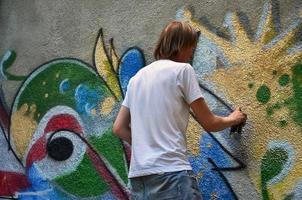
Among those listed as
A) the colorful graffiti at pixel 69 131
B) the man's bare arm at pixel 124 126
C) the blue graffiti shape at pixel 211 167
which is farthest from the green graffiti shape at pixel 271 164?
the colorful graffiti at pixel 69 131

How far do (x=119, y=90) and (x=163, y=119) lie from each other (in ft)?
4.51

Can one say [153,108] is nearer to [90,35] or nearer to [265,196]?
[265,196]

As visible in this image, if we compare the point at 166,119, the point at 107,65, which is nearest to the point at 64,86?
the point at 107,65

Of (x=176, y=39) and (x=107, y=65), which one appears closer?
(x=176, y=39)

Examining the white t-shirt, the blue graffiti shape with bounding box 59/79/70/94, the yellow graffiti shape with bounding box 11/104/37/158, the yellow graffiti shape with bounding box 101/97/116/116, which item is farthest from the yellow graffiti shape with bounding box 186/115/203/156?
the yellow graffiti shape with bounding box 11/104/37/158

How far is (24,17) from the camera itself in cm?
486

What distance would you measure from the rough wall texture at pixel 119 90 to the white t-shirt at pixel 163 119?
796 mm

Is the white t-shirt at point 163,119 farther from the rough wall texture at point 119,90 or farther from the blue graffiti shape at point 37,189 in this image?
the blue graffiti shape at point 37,189

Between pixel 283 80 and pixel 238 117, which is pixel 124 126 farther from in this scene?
pixel 283 80

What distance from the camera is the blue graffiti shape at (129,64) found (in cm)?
405

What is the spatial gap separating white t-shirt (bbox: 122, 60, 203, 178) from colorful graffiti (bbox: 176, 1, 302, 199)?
0.77m

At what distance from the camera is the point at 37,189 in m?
4.49

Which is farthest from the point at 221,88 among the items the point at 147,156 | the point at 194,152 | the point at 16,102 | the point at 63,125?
the point at 16,102

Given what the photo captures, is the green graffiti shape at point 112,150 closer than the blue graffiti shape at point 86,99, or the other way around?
the green graffiti shape at point 112,150
